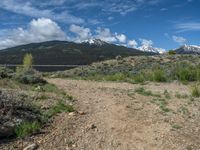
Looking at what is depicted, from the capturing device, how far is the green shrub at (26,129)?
29.0 ft

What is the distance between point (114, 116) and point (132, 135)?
1.77m

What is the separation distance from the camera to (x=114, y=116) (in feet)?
36.0

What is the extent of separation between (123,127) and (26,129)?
2.44 metres

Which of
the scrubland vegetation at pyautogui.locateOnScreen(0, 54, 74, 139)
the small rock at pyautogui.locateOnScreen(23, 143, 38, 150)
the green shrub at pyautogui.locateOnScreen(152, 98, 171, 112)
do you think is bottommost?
the small rock at pyautogui.locateOnScreen(23, 143, 38, 150)

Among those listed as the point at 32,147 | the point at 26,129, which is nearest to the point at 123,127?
the point at 26,129

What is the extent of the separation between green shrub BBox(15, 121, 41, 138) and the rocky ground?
7.6 inches

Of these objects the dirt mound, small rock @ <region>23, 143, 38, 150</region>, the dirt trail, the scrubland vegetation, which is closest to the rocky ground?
the dirt trail

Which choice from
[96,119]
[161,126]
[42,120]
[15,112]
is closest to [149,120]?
[161,126]

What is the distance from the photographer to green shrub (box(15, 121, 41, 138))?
8.85m

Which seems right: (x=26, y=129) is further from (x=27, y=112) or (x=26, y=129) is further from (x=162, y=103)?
(x=162, y=103)

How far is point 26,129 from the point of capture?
354 inches

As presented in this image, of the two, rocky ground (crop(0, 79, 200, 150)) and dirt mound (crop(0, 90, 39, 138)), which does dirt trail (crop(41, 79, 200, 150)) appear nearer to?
rocky ground (crop(0, 79, 200, 150))

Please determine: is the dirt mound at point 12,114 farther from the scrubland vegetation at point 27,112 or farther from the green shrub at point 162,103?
the green shrub at point 162,103

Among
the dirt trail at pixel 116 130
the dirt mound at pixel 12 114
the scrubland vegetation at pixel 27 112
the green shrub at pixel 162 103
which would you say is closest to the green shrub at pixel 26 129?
the scrubland vegetation at pixel 27 112
